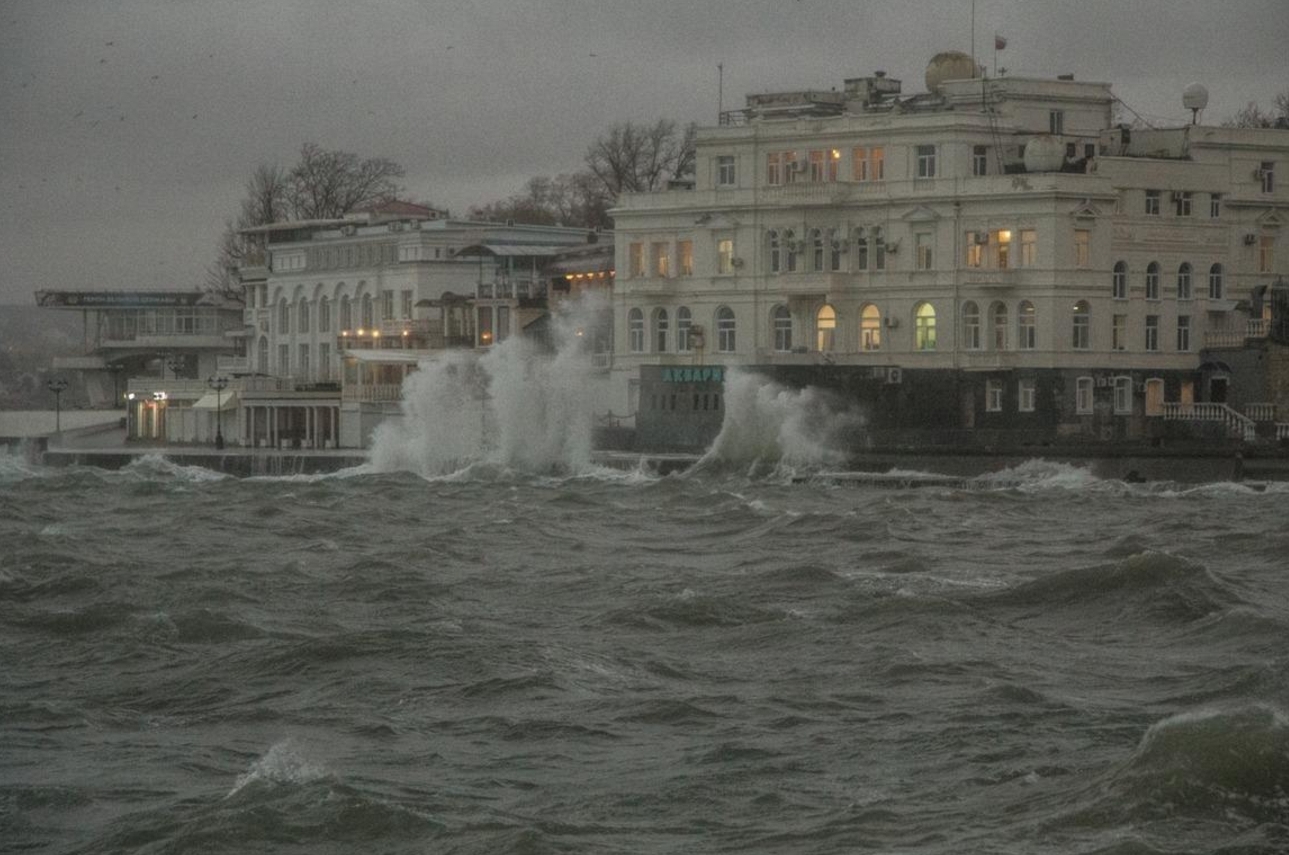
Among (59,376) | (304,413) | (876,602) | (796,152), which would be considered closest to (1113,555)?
(876,602)

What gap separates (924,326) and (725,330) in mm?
6759

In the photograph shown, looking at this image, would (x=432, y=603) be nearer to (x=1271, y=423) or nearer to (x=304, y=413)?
(x=1271, y=423)

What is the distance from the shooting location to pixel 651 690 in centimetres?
2628

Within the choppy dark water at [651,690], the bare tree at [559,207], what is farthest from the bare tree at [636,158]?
the choppy dark water at [651,690]

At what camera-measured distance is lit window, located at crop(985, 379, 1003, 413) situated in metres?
68.3

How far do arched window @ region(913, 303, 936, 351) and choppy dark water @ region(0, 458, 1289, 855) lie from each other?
79.6 feet

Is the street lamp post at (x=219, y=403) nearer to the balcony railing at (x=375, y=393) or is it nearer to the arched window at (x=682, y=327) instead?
the balcony railing at (x=375, y=393)

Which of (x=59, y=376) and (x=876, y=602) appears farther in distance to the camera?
(x=59, y=376)

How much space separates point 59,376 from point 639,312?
4000 centimetres

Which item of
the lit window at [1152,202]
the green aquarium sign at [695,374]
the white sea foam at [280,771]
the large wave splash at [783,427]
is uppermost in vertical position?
the lit window at [1152,202]

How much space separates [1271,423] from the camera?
64.4 metres

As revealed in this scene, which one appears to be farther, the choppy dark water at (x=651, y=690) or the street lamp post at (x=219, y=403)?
the street lamp post at (x=219, y=403)

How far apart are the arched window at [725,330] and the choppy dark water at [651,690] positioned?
27668mm

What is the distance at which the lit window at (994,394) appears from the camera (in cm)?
6831
